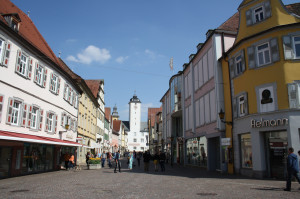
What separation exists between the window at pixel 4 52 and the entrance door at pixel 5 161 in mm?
4870

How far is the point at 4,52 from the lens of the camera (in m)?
15.4

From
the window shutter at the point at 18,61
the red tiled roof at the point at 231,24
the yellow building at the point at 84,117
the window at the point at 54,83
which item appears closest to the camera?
the window shutter at the point at 18,61

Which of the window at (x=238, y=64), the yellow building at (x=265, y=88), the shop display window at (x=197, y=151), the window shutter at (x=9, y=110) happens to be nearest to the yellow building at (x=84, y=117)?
the shop display window at (x=197, y=151)

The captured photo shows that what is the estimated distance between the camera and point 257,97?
1712 cm

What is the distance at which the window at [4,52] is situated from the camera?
50.0ft

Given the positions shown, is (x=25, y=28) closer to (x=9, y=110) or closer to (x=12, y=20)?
(x=12, y=20)

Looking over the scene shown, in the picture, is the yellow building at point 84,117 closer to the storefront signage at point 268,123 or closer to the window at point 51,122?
the window at point 51,122

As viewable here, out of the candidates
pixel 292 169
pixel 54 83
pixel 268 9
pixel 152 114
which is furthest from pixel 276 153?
pixel 152 114

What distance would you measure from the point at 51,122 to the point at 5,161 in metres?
7.56

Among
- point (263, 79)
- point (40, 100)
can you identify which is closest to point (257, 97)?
point (263, 79)

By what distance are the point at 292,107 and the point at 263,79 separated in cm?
249

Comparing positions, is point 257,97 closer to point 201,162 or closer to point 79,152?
point 201,162

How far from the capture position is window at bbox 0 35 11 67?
15.2 metres

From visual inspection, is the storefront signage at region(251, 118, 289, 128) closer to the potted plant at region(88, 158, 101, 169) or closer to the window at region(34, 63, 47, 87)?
the window at region(34, 63, 47, 87)
